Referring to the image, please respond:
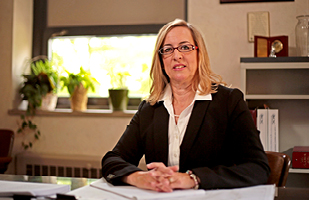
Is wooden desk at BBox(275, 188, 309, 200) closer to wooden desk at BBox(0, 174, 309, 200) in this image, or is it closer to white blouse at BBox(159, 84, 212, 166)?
wooden desk at BBox(0, 174, 309, 200)

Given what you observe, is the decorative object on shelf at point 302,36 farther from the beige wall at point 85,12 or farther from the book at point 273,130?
the book at point 273,130

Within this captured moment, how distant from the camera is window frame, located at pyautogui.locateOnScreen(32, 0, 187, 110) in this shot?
3105mm

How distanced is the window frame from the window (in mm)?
54

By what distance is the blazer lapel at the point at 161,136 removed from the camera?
146 centimetres

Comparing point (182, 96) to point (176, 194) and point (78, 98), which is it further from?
point (78, 98)

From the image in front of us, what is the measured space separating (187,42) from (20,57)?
7.37ft

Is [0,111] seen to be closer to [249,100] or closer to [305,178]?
[249,100]

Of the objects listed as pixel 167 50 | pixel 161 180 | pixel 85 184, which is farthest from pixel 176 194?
pixel 167 50

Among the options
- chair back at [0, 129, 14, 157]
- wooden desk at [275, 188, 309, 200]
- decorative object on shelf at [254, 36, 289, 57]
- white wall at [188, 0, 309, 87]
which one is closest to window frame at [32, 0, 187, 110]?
white wall at [188, 0, 309, 87]

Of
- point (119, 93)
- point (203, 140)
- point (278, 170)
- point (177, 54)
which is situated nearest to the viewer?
point (278, 170)

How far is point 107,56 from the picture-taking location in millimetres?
3217

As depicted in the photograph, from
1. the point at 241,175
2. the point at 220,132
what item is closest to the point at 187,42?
the point at 220,132

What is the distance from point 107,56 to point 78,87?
436 mm

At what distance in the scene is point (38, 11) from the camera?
3.35 meters
